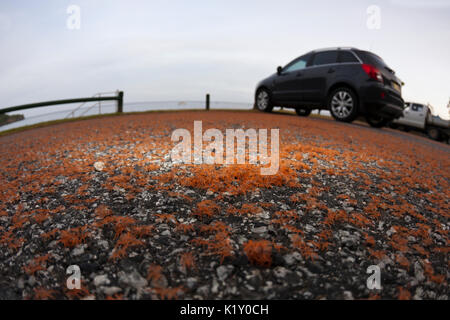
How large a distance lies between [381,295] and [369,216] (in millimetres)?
1203

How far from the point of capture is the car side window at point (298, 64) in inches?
400

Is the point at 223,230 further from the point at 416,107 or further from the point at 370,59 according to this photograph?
the point at 416,107

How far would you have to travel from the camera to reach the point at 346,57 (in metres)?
8.88

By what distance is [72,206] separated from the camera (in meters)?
3.16

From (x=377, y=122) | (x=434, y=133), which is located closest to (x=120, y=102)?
(x=377, y=122)

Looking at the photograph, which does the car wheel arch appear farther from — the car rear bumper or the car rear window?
the car rear window

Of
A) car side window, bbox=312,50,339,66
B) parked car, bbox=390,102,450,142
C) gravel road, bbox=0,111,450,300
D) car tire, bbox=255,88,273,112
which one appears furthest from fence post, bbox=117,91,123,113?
parked car, bbox=390,102,450,142

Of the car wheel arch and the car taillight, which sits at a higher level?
the car taillight

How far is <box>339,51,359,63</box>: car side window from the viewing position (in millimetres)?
8672

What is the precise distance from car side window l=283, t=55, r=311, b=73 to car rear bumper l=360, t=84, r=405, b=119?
2701 millimetres

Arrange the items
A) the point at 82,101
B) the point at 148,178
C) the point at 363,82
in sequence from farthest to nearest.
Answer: the point at 82,101
the point at 363,82
the point at 148,178
